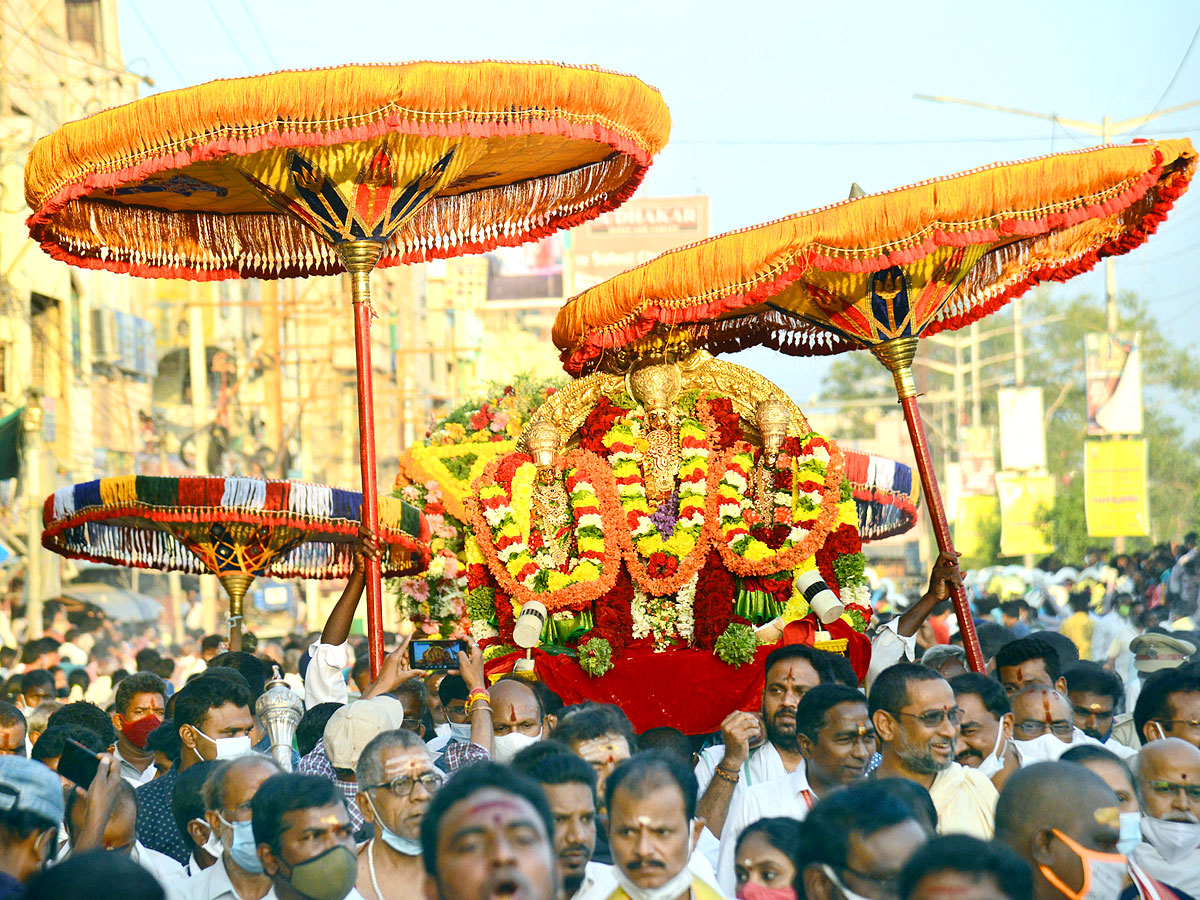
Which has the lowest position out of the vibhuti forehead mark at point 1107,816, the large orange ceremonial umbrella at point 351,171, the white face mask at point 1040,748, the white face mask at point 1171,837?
the white face mask at point 1040,748

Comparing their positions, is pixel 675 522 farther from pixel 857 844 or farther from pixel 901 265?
pixel 857 844

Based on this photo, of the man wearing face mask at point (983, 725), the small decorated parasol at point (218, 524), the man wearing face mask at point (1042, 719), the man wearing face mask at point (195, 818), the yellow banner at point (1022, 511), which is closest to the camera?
the man wearing face mask at point (195, 818)

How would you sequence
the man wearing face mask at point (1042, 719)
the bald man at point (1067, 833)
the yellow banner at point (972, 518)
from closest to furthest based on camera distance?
the bald man at point (1067, 833) < the man wearing face mask at point (1042, 719) < the yellow banner at point (972, 518)

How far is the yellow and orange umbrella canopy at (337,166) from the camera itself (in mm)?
6770

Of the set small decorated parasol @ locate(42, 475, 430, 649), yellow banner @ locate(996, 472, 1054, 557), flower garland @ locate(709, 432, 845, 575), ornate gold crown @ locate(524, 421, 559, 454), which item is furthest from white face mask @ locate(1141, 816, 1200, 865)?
yellow banner @ locate(996, 472, 1054, 557)

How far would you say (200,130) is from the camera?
22.2 ft

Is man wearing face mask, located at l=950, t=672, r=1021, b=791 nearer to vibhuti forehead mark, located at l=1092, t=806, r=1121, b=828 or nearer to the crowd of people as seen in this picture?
the crowd of people

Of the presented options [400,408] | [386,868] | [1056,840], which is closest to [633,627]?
[386,868]

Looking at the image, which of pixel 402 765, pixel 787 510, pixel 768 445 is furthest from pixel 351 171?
pixel 402 765

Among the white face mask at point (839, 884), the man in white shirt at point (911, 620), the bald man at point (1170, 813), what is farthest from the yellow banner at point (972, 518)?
the white face mask at point (839, 884)

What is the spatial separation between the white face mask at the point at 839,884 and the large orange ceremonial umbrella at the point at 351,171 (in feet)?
12.8

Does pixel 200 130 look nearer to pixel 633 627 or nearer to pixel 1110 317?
pixel 633 627

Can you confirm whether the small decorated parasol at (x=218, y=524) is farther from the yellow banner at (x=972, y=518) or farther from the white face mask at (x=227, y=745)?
the yellow banner at (x=972, y=518)

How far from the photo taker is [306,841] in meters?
4.08
